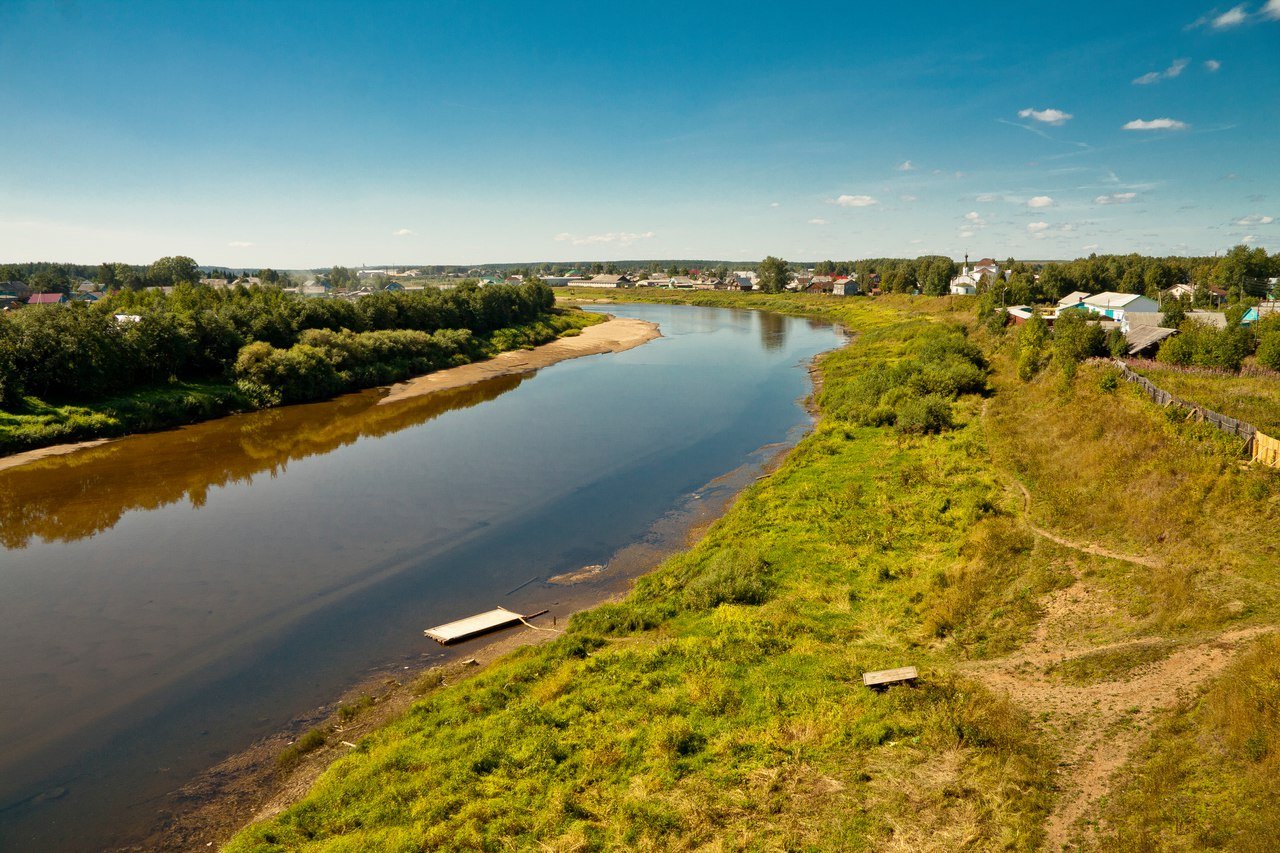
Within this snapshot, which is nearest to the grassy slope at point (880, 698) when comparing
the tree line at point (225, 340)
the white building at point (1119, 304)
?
the tree line at point (225, 340)

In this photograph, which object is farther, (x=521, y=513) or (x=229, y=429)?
(x=229, y=429)

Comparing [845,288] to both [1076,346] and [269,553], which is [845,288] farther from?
[269,553]

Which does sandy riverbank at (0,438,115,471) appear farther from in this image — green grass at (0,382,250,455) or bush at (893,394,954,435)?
bush at (893,394,954,435)

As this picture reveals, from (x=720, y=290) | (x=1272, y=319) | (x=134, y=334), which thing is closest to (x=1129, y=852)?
(x=1272, y=319)

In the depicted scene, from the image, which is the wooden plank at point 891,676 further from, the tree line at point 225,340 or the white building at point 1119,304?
the white building at point 1119,304

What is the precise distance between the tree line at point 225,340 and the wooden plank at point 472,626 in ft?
118

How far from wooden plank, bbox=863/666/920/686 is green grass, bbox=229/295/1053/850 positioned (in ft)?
0.93

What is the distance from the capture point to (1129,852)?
845 cm

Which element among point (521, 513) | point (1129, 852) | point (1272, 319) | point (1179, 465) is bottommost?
point (521, 513)

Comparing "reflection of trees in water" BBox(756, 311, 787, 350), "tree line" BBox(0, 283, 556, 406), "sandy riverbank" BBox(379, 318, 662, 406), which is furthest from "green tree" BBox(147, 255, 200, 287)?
"reflection of trees in water" BBox(756, 311, 787, 350)

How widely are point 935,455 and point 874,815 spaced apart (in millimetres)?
20635

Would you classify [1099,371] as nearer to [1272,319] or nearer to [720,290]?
[1272,319]

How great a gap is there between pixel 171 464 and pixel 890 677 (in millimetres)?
37033

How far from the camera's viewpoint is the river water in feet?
48.0
